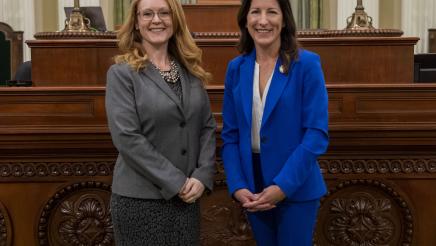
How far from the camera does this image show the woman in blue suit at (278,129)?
2141mm

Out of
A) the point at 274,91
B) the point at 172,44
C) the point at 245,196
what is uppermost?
the point at 172,44

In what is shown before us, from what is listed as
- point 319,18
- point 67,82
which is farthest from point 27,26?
point 67,82

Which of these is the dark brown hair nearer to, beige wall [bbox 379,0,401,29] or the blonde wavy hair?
the blonde wavy hair

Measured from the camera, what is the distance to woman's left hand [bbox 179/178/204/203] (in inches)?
86.0

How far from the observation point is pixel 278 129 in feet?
7.10

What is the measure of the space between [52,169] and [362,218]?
1.63m

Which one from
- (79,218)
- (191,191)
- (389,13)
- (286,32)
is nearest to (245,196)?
(191,191)

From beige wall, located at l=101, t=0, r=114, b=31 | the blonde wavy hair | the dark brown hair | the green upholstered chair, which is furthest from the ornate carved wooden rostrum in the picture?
beige wall, located at l=101, t=0, r=114, b=31

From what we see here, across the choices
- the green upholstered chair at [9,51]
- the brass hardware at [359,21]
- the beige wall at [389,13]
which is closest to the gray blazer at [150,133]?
the brass hardware at [359,21]

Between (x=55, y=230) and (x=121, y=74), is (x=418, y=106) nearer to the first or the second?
(x=121, y=74)

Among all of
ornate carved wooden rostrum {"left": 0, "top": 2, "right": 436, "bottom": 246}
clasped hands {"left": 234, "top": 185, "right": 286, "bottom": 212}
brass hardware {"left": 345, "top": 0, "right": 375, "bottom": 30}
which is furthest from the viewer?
brass hardware {"left": 345, "top": 0, "right": 375, "bottom": 30}

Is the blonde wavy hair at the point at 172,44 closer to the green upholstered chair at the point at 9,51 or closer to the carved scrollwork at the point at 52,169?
the carved scrollwork at the point at 52,169

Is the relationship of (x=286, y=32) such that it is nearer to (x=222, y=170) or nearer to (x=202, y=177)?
(x=202, y=177)

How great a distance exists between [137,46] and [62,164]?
1.04 m
